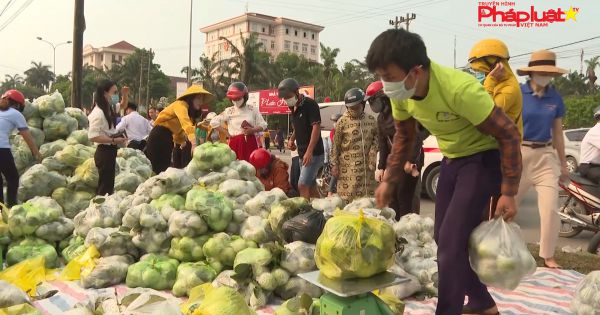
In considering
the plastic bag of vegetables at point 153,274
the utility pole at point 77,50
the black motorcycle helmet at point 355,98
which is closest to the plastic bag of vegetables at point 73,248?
the plastic bag of vegetables at point 153,274

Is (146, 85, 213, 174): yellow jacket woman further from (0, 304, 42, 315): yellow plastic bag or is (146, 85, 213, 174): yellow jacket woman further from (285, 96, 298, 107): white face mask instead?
(0, 304, 42, 315): yellow plastic bag

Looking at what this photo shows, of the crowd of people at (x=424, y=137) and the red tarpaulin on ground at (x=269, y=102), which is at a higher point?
the red tarpaulin on ground at (x=269, y=102)

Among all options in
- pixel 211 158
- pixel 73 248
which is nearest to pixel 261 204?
pixel 211 158

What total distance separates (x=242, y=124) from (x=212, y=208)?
95.4 inches

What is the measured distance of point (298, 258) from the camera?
3.40 m

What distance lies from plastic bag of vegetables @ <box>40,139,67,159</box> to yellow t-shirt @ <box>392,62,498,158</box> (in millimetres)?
5031

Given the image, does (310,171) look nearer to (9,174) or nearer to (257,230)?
(257,230)

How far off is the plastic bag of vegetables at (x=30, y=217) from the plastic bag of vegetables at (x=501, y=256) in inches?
141

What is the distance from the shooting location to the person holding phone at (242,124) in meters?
6.25

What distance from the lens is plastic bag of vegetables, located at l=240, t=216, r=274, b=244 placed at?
3779 millimetres

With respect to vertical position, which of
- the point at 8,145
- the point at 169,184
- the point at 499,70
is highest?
the point at 499,70

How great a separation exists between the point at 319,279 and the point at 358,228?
303 millimetres

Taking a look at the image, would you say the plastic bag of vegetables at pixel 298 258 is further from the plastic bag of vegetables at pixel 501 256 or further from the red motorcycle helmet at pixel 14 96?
the red motorcycle helmet at pixel 14 96

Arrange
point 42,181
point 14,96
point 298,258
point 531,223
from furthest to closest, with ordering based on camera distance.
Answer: point 531,223, point 14,96, point 42,181, point 298,258
